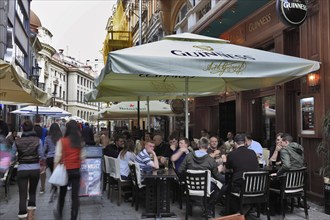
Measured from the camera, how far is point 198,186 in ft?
21.2

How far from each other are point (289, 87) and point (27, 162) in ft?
24.1

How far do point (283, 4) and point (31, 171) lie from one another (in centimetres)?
659

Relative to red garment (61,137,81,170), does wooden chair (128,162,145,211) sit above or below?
below

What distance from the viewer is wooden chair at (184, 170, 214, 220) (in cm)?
637

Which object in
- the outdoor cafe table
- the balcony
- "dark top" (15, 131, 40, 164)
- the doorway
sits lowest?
the outdoor cafe table

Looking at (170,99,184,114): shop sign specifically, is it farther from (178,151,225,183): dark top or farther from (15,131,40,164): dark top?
(15,131,40,164): dark top

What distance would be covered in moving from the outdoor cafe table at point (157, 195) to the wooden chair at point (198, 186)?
0.46m

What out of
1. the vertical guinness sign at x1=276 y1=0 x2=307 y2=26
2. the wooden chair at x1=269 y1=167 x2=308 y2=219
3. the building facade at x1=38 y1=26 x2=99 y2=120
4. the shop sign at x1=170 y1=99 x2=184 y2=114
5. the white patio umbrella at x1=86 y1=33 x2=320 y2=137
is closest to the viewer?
the white patio umbrella at x1=86 y1=33 x2=320 y2=137

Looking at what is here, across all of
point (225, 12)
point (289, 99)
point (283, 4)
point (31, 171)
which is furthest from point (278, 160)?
point (225, 12)

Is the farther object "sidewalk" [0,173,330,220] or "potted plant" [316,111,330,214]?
"potted plant" [316,111,330,214]

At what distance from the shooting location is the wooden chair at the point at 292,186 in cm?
667

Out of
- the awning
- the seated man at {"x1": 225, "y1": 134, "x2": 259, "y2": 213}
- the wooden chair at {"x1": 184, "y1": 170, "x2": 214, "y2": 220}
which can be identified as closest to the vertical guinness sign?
the seated man at {"x1": 225, "y1": 134, "x2": 259, "y2": 213}

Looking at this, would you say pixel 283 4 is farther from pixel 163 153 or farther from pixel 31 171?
pixel 31 171

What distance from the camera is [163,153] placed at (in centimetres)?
917
